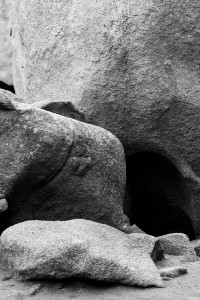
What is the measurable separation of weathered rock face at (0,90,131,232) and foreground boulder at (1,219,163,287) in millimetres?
385

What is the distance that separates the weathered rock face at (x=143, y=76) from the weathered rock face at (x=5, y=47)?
1.46m

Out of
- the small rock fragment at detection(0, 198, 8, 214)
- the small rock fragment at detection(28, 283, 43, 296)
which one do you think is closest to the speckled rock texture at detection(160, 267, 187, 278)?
the small rock fragment at detection(28, 283, 43, 296)

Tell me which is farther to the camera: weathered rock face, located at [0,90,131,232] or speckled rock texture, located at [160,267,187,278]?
weathered rock face, located at [0,90,131,232]

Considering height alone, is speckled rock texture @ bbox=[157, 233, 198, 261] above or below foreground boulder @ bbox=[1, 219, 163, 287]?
below

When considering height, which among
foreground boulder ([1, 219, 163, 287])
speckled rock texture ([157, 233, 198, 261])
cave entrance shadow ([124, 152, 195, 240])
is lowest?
cave entrance shadow ([124, 152, 195, 240])

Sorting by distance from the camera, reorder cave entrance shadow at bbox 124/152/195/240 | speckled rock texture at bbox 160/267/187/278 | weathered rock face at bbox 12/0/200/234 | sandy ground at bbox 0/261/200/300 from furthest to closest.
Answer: cave entrance shadow at bbox 124/152/195/240
weathered rock face at bbox 12/0/200/234
speckled rock texture at bbox 160/267/187/278
sandy ground at bbox 0/261/200/300

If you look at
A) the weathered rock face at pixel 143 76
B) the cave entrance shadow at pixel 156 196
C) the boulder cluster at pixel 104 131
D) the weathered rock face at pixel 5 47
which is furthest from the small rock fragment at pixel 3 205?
the weathered rock face at pixel 5 47

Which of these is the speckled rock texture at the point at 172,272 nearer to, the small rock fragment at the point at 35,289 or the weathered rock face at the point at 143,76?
the small rock fragment at the point at 35,289

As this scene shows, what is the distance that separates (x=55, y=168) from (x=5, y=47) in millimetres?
2612

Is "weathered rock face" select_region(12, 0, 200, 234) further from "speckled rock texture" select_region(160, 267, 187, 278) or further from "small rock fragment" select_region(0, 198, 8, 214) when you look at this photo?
"speckled rock texture" select_region(160, 267, 187, 278)

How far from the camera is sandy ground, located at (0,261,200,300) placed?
7.73 ft

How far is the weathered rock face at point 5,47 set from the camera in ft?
17.5

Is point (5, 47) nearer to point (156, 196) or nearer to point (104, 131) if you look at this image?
point (156, 196)

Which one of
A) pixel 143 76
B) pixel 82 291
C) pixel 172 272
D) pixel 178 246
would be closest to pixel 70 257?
pixel 82 291
